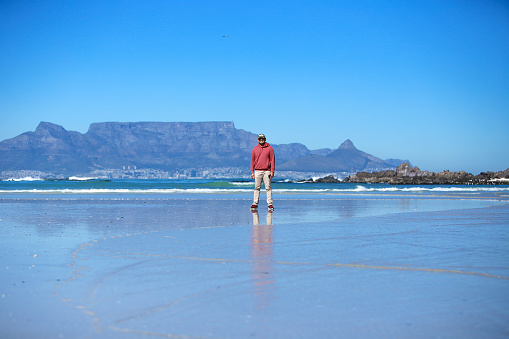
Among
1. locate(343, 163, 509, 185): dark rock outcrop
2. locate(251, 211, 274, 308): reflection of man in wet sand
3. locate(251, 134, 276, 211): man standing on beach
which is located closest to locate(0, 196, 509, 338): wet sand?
locate(251, 211, 274, 308): reflection of man in wet sand

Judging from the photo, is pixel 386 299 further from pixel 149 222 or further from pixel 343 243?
pixel 149 222

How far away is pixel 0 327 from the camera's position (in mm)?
3197

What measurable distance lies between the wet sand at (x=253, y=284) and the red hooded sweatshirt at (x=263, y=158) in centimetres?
630

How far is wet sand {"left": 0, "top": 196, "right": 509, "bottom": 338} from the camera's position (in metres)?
3.20

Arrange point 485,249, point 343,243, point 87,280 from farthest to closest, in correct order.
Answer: point 343,243
point 485,249
point 87,280

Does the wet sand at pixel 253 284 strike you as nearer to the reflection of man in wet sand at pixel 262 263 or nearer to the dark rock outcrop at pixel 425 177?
the reflection of man in wet sand at pixel 262 263

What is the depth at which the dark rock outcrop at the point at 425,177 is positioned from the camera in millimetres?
74512

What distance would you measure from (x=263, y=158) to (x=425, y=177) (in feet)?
251

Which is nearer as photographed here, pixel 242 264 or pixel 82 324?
pixel 82 324

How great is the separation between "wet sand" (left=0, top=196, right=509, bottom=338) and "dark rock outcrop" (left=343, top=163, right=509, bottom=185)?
6656 centimetres

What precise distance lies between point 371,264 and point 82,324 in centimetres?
324

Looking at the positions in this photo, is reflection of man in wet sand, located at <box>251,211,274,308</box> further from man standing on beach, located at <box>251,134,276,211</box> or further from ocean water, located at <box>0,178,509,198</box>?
ocean water, located at <box>0,178,509,198</box>

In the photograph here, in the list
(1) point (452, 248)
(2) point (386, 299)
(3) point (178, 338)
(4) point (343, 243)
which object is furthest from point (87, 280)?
(1) point (452, 248)

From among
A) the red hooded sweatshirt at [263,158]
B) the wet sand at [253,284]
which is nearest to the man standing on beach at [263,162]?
the red hooded sweatshirt at [263,158]
